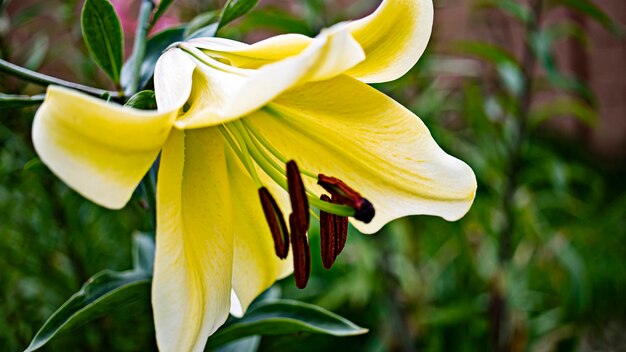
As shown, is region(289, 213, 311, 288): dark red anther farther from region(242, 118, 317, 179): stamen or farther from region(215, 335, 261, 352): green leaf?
region(215, 335, 261, 352): green leaf

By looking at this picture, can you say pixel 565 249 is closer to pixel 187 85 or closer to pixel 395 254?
Result: pixel 395 254

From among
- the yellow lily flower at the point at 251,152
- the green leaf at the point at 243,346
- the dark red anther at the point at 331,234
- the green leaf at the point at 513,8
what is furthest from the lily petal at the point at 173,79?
the green leaf at the point at 513,8

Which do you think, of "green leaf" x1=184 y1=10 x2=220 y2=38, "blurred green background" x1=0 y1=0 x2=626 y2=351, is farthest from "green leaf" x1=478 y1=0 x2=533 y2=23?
A: "green leaf" x1=184 y1=10 x2=220 y2=38

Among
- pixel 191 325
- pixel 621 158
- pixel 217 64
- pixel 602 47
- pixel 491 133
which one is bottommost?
pixel 621 158

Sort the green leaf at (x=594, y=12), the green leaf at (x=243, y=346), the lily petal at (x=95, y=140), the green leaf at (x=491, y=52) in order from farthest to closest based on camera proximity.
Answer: the green leaf at (x=491, y=52), the green leaf at (x=594, y=12), the green leaf at (x=243, y=346), the lily petal at (x=95, y=140)

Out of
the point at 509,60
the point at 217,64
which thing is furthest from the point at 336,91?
the point at 509,60

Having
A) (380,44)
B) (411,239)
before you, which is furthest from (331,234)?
(411,239)

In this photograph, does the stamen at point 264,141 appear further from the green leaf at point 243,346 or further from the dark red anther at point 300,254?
the green leaf at point 243,346
